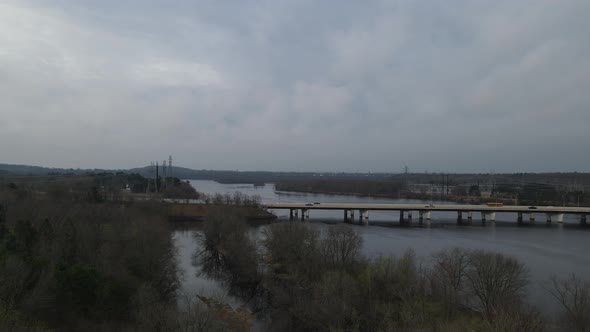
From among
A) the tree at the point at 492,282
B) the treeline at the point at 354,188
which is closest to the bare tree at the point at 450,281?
the tree at the point at 492,282

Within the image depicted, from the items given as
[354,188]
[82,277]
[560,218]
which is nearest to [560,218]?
[560,218]

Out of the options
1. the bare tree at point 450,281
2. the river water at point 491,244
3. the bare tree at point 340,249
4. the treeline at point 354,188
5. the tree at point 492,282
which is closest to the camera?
the bare tree at point 450,281

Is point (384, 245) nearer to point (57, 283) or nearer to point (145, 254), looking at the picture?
point (145, 254)

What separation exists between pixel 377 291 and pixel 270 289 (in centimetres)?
316

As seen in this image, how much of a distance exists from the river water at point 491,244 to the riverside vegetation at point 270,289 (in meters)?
0.80

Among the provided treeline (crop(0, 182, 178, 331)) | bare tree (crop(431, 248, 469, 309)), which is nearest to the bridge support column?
bare tree (crop(431, 248, 469, 309))

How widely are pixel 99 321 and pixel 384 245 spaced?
13.5 metres

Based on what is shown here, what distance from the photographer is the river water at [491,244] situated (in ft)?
42.2

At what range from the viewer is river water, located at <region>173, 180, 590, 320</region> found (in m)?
12.9

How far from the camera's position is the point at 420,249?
58.8ft

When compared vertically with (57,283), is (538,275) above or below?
below

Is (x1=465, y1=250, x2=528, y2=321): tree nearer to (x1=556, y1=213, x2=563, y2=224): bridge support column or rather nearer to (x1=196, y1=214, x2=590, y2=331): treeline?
(x1=196, y1=214, x2=590, y2=331): treeline

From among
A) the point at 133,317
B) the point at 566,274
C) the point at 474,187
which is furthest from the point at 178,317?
the point at 474,187

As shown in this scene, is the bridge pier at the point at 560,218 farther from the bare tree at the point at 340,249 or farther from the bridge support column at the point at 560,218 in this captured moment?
the bare tree at the point at 340,249
